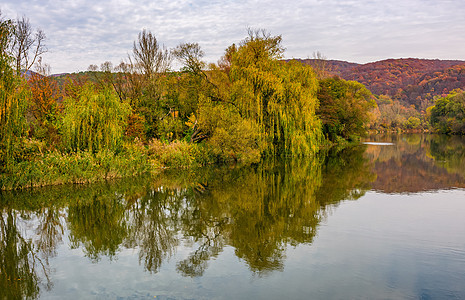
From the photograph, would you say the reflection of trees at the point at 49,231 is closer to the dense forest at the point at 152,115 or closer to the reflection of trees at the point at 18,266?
the reflection of trees at the point at 18,266

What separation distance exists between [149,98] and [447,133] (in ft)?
249

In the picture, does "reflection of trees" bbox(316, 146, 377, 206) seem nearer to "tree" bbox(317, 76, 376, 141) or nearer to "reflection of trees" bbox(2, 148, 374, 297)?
"reflection of trees" bbox(2, 148, 374, 297)

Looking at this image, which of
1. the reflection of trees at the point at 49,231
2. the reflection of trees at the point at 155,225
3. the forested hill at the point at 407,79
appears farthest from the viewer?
the forested hill at the point at 407,79

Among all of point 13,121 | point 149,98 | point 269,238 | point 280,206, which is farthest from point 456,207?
point 149,98

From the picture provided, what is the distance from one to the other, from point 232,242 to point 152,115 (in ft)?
68.2

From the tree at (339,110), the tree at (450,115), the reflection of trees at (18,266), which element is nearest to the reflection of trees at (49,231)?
the reflection of trees at (18,266)

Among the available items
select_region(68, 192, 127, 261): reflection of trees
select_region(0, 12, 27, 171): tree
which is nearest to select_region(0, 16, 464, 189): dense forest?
select_region(0, 12, 27, 171): tree

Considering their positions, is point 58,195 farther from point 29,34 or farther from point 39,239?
point 29,34

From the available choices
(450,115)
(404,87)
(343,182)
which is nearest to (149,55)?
(343,182)

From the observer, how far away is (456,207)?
1184 cm

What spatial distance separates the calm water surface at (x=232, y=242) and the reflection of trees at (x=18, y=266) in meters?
0.02

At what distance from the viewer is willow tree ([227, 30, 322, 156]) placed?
2506 centimetres

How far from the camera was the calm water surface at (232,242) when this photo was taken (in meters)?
6.04

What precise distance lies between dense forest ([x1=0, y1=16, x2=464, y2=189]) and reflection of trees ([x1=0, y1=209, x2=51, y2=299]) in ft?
18.3
